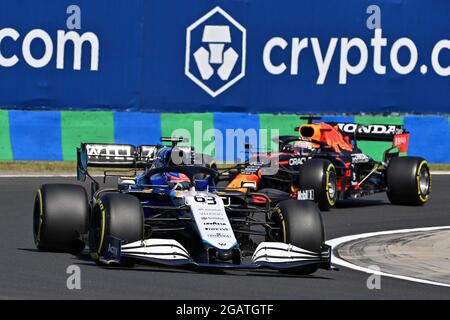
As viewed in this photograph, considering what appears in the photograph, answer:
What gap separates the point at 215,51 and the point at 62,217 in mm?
11012

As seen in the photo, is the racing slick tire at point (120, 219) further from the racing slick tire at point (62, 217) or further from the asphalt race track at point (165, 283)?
the racing slick tire at point (62, 217)

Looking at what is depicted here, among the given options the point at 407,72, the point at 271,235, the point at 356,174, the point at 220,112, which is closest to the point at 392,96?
the point at 407,72

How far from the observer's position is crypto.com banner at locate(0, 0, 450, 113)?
859 inches

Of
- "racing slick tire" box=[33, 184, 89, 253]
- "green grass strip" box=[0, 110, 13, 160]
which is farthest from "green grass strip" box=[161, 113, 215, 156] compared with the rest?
"racing slick tire" box=[33, 184, 89, 253]

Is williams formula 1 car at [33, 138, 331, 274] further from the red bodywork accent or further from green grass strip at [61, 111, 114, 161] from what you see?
green grass strip at [61, 111, 114, 161]

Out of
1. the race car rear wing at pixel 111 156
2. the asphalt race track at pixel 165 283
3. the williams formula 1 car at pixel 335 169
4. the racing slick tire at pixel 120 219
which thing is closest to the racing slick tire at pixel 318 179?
the williams formula 1 car at pixel 335 169

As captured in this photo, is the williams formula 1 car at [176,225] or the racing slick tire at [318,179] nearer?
the williams formula 1 car at [176,225]

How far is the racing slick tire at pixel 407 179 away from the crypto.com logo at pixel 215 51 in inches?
195

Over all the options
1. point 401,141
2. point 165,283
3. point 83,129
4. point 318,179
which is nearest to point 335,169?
point 318,179

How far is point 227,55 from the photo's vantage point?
22.2 m

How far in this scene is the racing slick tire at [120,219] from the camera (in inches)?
413

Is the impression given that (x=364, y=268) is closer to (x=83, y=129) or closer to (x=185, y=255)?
(x=185, y=255)

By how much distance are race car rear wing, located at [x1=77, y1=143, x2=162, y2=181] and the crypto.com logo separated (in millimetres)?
8864

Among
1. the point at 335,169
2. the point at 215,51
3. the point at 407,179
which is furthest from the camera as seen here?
the point at 215,51
